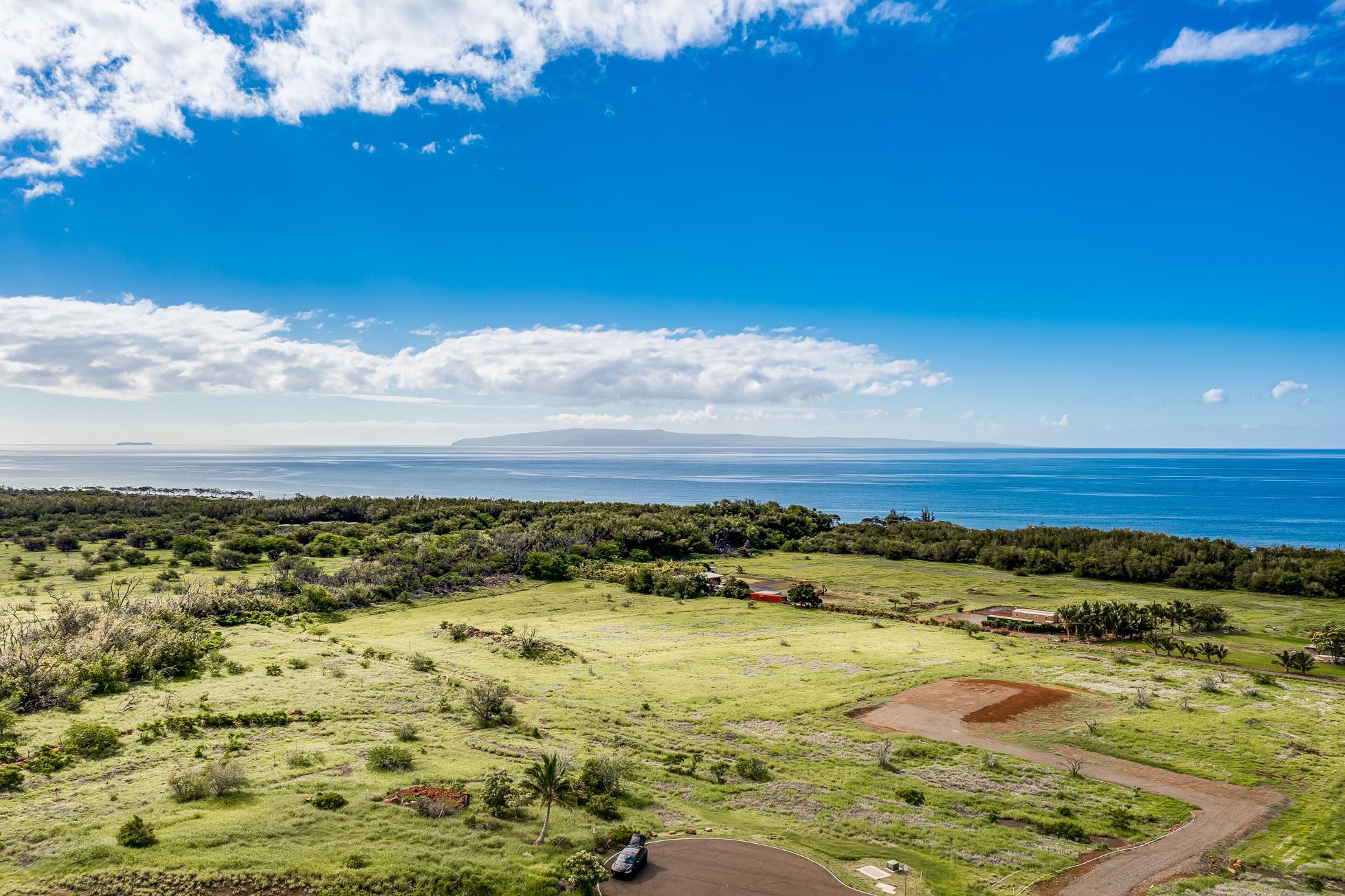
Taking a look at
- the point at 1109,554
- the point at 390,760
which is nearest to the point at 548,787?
the point at 390,760

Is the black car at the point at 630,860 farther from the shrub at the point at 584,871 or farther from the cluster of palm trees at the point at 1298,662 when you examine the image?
the cluster of palm trees at the point at 1298,662

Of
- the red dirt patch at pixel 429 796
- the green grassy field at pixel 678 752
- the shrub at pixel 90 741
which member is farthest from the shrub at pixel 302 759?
the shrub at pixel 90 741

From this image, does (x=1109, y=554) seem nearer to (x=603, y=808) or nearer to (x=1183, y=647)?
(x=1183, y=647)

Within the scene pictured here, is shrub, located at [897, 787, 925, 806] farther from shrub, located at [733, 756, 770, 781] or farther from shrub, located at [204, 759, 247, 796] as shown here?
shrub, located at [204, 759, 247, 796]

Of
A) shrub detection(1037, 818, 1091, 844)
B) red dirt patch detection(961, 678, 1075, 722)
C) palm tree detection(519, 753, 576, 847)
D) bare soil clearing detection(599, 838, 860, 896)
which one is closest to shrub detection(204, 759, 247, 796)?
palm tree detection(519, 753, 576, 847)

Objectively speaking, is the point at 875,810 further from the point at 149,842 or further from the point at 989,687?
the point at 149,842

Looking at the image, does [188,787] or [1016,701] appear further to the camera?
[1016,701]
